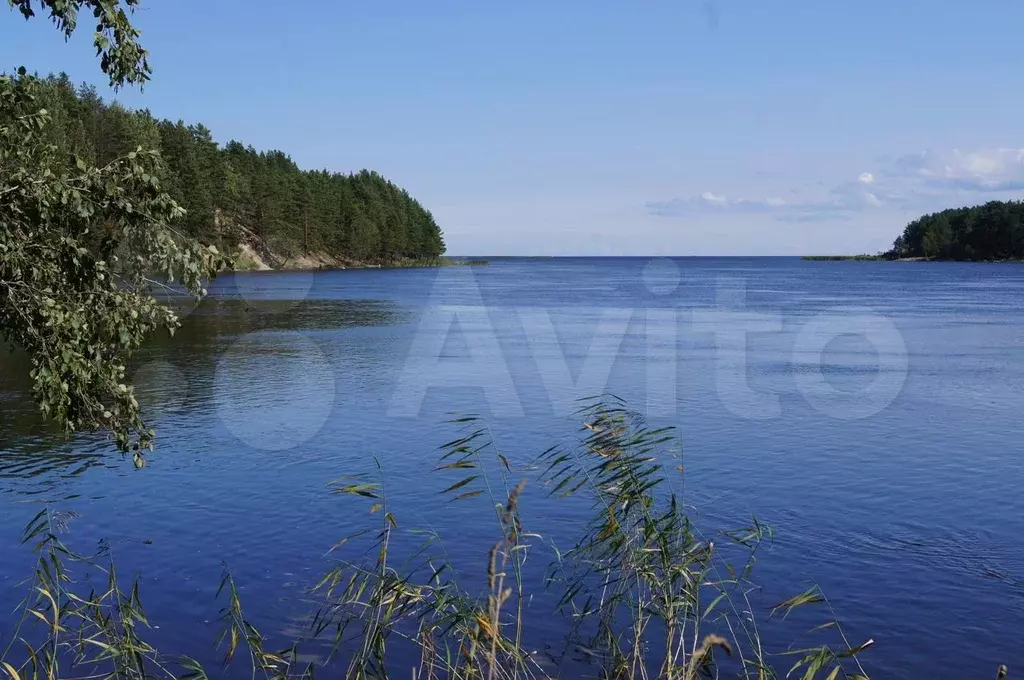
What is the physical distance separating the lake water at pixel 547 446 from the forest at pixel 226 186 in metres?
59.5

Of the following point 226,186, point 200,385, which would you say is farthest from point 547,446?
point 226,186

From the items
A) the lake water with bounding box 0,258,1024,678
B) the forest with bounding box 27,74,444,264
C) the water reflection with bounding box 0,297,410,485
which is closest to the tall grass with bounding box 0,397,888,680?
the lake water with bounding box 0,258,1024,678

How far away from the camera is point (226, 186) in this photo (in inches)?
5965

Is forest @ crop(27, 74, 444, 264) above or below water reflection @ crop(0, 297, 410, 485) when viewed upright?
above

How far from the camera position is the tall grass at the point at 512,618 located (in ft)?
39.8

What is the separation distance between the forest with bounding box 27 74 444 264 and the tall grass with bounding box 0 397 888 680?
84.6 m

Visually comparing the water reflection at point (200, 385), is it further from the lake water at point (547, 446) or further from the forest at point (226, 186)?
the forest at point (226, 186)

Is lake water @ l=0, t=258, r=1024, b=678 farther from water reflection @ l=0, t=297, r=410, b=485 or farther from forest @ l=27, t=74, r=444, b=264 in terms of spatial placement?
forest @ l=27, t=74, r=444, b=264

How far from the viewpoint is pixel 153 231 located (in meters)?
12.4

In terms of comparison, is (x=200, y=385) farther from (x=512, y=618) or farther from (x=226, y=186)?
(x=226, y=186)

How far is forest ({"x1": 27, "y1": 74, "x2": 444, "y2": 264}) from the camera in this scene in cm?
12188

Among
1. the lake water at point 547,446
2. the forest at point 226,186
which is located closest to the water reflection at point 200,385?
the lake water at point 547,446

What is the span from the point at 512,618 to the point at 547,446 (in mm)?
11742

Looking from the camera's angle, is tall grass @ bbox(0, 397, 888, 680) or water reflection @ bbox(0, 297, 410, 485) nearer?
tall grass @ bbox(0, 397, 888, 680)
